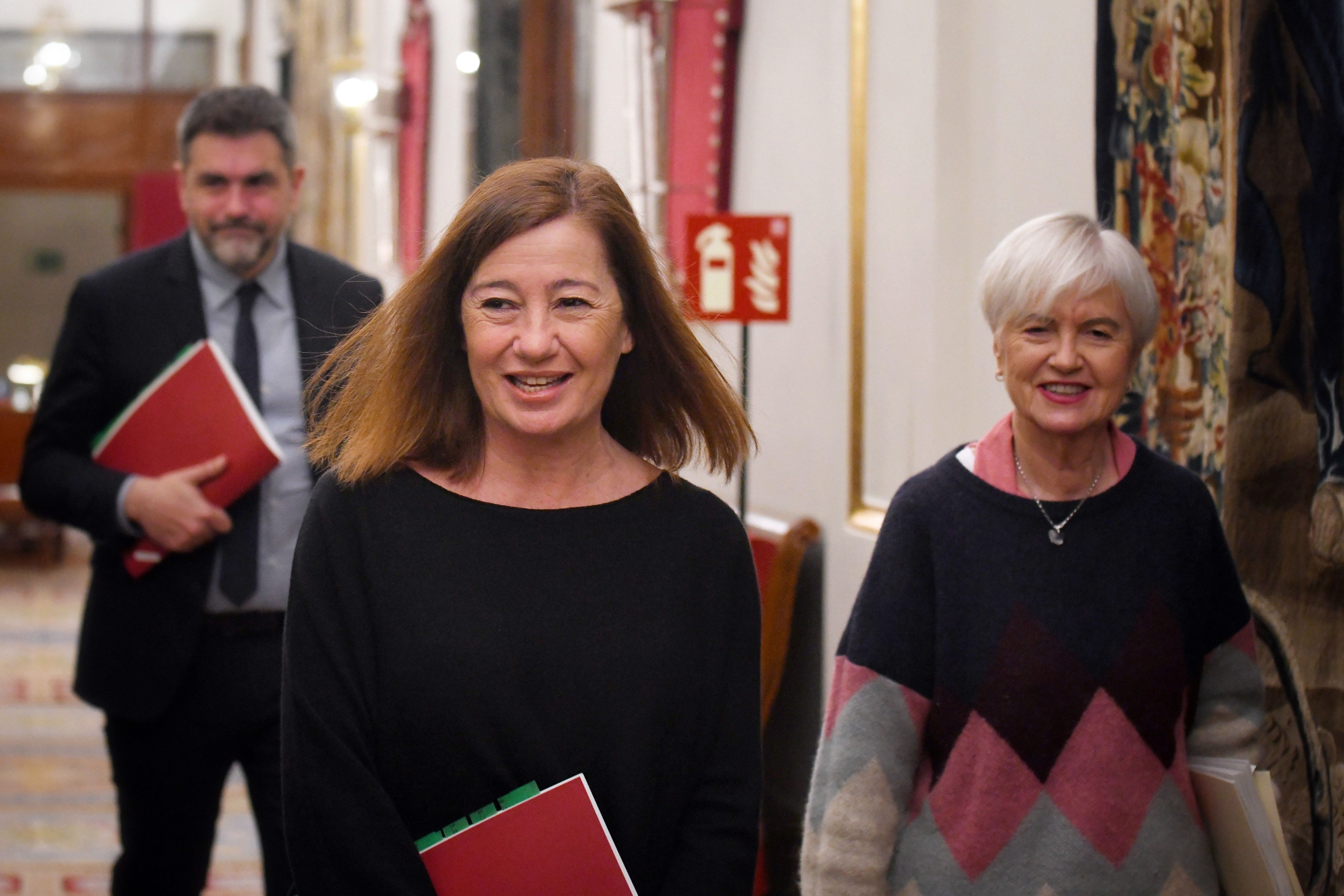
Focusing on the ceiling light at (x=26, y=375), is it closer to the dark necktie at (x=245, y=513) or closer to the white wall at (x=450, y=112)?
the white wall at (x=450, y=112)

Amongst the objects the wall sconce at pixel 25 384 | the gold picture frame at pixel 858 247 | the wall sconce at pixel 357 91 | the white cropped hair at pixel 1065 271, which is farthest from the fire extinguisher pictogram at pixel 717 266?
the wall sconce at pixel 25 384

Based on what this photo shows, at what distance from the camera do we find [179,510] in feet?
9.48

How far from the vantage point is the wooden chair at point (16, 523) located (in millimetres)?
12336

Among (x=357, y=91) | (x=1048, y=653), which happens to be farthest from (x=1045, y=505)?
(x=357, y=91)

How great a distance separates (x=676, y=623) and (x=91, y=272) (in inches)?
64.3

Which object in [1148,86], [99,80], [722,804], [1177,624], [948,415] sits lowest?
[722,804]

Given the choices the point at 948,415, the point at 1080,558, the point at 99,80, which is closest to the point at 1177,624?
the point at 1080,558

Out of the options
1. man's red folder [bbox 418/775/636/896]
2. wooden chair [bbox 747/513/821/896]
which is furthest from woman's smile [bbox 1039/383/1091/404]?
wooden chair [bbox 747/513/821/896]

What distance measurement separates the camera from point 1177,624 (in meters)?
2.07

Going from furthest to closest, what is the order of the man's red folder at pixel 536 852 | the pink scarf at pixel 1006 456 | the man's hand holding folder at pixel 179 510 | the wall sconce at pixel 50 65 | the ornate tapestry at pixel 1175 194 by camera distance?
the wall sconce at pixel 50 65
the man's hand holding folder at pixel 179 510
the ornate tapestry at pixel 1175 194
the pink scarf at pixel 1006 456
the man's red folder at pixel 536 852

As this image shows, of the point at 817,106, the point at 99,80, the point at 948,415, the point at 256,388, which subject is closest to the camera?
the point at 256,388

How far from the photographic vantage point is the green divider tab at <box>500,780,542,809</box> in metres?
1.74

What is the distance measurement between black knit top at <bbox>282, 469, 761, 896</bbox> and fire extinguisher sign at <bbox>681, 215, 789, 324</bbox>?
2.27 meters

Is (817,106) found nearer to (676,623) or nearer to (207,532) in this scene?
(207,532)
